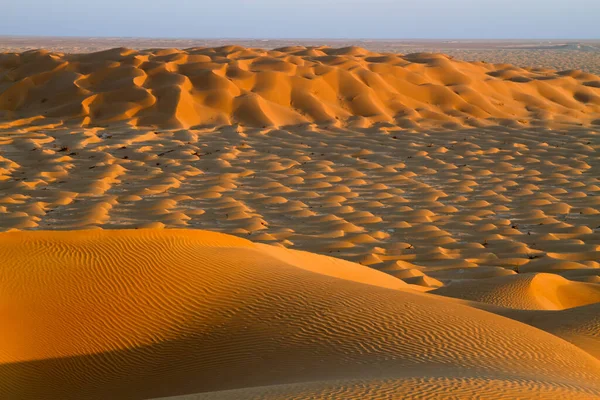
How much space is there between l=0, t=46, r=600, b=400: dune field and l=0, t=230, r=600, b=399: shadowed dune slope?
0.01 m

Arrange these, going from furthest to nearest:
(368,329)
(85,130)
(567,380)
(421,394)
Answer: (85,130)
(368,329)
(567,380)
(421,394)

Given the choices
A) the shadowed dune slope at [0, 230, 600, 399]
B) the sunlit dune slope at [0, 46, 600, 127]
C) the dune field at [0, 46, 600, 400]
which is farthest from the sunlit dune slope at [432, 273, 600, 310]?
the sunlit dune slope at [0, 46, 600, 127]

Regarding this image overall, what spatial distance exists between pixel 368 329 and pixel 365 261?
8.18 ft

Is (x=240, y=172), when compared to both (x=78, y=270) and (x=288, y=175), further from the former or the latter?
(x=78, y=270)

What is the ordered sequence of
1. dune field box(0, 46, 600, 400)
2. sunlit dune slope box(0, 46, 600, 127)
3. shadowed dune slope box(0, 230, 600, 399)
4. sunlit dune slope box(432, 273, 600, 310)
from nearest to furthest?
shadowed dune slope box(0, 230, 600, 399) < dune field box(0, 46, 600, 400) < sunlit dune slope box(432, 273, 600, 310) < sunlit dune slope box(0, 46, 600, 127)

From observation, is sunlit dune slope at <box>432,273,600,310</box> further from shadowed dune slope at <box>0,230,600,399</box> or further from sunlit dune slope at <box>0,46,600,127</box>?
sunlit dune slope at <box>0,46,600,127</box>

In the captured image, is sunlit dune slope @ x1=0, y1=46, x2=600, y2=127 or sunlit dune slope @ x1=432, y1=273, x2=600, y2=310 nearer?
sunlit dune slope @ x1=432, y1=273, x2=600, y2=310

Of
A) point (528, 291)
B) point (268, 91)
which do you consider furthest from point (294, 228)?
point (268, 91)

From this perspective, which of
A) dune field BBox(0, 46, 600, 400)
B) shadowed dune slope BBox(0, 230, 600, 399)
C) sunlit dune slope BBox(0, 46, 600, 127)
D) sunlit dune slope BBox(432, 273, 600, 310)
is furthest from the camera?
sunlit dune slope BBox(0, 46, 600, 127)

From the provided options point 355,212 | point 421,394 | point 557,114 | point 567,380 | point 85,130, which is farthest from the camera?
point 557,114

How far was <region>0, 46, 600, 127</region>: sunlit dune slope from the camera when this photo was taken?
12.1m

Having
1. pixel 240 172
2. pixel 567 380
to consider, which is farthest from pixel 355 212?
pixel 567 380

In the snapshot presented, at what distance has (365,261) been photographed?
19.8ft

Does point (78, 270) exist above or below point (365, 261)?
above
